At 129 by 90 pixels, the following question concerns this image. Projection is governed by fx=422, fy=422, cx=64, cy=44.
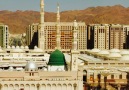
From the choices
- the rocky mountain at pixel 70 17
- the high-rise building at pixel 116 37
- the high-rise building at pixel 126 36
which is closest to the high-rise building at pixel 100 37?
the high-rise building at pixel 116 37

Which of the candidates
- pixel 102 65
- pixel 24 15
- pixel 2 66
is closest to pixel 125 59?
pixel 102 65

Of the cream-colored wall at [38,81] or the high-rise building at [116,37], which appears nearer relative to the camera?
the cream-colored wall at [38,81]

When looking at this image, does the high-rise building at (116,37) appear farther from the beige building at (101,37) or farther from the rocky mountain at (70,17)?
the rocky mountain at (70,17)

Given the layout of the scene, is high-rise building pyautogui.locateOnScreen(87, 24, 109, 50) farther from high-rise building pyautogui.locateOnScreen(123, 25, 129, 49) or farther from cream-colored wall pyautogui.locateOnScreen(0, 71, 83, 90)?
cream-colored wall pyautogui.locateOnScreen(0, 71, 83, 90)

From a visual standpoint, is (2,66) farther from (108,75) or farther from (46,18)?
(46,18)

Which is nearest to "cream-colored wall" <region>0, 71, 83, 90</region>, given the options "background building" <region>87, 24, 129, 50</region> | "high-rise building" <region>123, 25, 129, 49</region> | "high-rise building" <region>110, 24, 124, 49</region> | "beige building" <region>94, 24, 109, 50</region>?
"background building" <region>87, 24, 129, 50</region>
